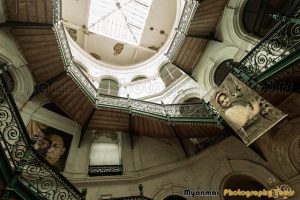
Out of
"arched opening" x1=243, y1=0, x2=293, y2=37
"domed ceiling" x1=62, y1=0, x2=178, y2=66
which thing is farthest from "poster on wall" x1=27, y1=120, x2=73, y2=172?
"arched opening" x1=243, y1=0, x2=293, y2=37

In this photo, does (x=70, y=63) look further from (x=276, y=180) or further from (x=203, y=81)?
(x=276, y=180)

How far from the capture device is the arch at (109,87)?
44.6 feet

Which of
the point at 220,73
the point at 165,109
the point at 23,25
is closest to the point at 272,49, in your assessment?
the point at 220,73

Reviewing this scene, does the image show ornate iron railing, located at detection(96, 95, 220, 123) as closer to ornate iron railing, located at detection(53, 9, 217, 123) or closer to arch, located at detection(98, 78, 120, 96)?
ornate iron railing, located at detection(53, 9, 217, 123)

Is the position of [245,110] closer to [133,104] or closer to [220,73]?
[220,73]

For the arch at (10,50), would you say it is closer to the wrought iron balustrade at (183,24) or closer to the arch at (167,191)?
the wrought iron balustrade at (183,24)

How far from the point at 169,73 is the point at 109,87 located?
148 inches

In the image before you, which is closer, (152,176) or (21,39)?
(21,39)

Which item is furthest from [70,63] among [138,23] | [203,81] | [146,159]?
[138,23]

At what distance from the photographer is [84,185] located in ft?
28.2

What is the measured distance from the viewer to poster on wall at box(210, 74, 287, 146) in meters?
6.55

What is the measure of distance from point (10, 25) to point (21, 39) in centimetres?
77

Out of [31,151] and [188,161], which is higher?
[188,161]

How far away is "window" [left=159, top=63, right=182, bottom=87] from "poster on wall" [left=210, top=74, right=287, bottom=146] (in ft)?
17.1
